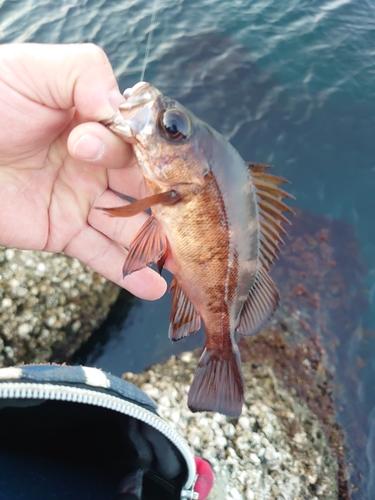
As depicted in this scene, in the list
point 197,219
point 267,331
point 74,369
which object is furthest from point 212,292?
point 267,331

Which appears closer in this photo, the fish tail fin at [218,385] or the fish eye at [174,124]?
the fish eye at [174,124]

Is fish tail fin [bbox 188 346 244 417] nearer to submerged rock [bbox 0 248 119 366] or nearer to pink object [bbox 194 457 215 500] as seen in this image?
pink object [bbox 194 457 215 500]

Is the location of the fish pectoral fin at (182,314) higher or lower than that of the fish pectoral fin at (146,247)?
lower

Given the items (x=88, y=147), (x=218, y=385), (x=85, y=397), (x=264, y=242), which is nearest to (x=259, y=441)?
(x=218, y=385)

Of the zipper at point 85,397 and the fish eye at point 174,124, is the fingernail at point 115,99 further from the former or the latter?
the zipper at point 85,397

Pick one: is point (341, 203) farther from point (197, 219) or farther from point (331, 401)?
point (197, 219)

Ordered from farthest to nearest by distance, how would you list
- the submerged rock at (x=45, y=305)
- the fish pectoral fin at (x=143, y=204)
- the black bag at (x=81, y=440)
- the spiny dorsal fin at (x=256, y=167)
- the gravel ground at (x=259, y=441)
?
the submerged rock at (x=45, y=305) → the gravel ground at (x=259, y=441) → the spiny dorsal fin at (x=256, y=167) → the fish pectoral fin at (x=143, y=204) → the black bag at (x=81, y=440)

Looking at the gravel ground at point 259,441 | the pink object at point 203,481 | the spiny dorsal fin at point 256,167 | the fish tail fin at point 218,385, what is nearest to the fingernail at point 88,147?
the spiny dorsal fin at point 256,167

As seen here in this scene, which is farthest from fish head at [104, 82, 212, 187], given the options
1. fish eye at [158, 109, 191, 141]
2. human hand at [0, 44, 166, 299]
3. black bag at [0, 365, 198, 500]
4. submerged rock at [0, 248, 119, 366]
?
submerged rock at [0, 248, 119, 366]
